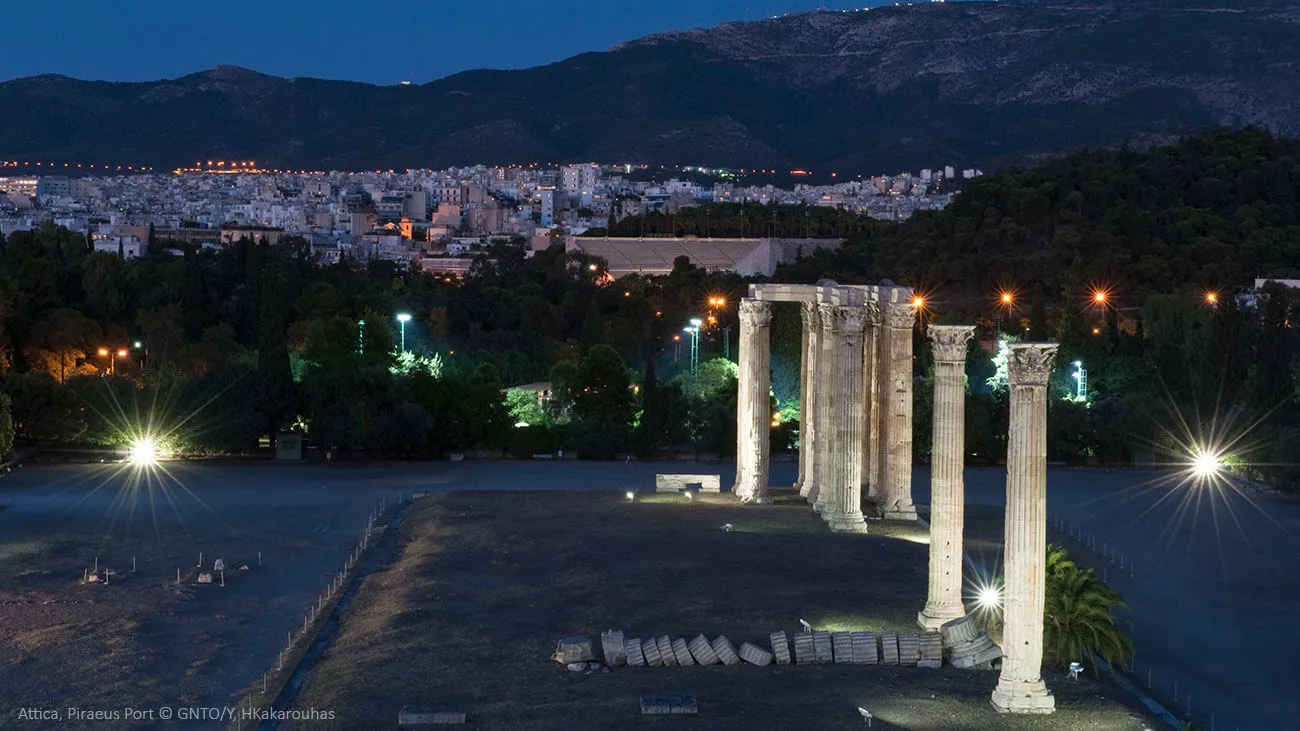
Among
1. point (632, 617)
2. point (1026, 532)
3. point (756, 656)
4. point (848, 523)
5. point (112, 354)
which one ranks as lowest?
point (756, 656)

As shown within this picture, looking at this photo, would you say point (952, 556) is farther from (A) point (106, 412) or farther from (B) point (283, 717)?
(A) point (106, 412)

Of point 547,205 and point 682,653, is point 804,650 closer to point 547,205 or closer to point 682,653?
point 682,653

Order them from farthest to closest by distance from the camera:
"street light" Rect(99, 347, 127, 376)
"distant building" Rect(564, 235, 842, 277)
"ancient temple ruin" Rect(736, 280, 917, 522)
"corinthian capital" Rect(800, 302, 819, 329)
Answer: "distant building" Rect(564, 235, 842, 277) < "street light" Rect(99, 347, 127, 376) < "corinthian capital" Rect(800, 302, 819, 329) < "ancient temple ruin" Rect(736, 280, 917, 522)

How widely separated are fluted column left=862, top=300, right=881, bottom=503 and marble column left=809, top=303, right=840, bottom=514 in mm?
958

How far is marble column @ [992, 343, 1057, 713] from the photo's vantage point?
21391mm

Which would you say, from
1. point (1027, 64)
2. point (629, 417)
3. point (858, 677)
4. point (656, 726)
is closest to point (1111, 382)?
point (629, 417)

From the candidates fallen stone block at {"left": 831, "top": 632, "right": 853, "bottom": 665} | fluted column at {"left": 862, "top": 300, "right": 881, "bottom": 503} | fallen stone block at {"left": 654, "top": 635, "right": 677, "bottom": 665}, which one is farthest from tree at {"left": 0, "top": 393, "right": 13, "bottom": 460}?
fallen stone block at {"left": 831, "top": 632, "right": 853, "bottom": 665}

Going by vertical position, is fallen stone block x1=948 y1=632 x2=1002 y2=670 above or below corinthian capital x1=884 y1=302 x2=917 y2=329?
below

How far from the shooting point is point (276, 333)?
177 feet

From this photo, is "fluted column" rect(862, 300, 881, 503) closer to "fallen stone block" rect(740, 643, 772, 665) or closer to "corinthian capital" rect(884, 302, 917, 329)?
"corinthian capital" rect(884, 302, 917, 329)

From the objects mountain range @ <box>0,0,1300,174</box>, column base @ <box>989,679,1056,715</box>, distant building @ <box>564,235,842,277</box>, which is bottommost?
column base @ <box>989,679,1056,715</box>

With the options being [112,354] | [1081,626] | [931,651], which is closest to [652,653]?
[931,651]

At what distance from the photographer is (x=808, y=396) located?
Answer: 39688 millimetres

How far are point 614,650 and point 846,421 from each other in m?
11.3
